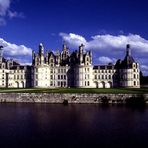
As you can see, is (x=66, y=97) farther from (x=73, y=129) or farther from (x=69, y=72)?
(x=69, y=72)

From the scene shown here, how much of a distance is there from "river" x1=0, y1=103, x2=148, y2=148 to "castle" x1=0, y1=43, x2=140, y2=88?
63519 millimetres

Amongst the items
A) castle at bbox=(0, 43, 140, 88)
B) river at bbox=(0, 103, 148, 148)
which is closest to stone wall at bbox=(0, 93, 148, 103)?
river at bbox=(0, 103, 148, 148)

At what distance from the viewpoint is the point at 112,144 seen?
1193 inches

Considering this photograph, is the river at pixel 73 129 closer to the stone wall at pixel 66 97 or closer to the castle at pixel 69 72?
the stone wall at pixel 66 97

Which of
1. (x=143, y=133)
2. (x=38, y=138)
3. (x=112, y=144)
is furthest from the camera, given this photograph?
(x=143, y=133)

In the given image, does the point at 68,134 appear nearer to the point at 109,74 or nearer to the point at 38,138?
the point at 38,138

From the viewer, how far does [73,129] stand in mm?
37031

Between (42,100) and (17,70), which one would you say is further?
(17,70)

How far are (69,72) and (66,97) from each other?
49.1 metres

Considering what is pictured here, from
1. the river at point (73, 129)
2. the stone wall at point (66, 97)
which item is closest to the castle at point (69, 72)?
→ the stone wall at point (66, 97)

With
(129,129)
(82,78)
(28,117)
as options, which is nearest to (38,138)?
(129,129)

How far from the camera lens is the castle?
114 meters

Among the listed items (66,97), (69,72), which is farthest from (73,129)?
(69,72)

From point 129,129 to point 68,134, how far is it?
709 cm
